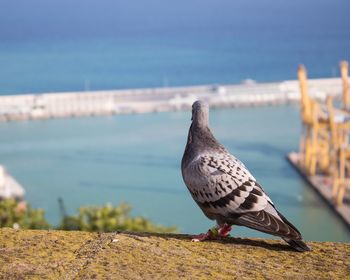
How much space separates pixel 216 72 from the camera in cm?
6034

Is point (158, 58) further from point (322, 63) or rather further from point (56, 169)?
point (56, 169)

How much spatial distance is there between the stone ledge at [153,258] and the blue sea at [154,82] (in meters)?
9.43

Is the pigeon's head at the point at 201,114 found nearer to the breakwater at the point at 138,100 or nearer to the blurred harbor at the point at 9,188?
the blurred harbor at the point at 9,188

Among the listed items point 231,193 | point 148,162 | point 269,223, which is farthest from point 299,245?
point 148,162

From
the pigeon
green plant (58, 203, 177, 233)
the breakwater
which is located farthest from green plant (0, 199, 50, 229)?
the breakwater

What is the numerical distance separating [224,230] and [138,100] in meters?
38.9

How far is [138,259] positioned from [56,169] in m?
27.2

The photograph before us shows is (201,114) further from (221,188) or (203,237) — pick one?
(203,237)

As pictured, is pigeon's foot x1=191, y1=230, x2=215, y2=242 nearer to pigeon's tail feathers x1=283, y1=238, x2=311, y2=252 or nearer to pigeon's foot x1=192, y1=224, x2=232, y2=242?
pigeon's foot x1=192, y1=224, x2=232, y2=242

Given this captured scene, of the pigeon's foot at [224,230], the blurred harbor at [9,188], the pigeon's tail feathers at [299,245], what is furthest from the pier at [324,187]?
the pigeon's tail feathers at [299,245]

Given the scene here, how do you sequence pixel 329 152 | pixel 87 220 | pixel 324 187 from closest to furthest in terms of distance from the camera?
pixel 87 220, pixel 324 187, pixel 329 152

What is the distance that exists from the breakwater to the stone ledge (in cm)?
3615

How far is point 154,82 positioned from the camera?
57562mm

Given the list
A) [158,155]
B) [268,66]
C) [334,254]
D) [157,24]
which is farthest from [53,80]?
[157,24]
